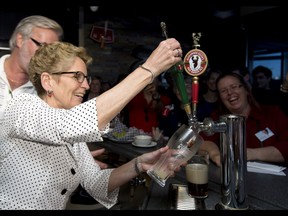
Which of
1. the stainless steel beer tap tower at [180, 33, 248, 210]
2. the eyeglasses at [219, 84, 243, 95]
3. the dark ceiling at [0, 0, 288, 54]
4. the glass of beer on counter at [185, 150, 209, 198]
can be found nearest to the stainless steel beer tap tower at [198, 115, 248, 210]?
the stainless steel beer tap tower at [180, 33, 248, 210]

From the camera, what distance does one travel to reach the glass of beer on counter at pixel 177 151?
0.92 m

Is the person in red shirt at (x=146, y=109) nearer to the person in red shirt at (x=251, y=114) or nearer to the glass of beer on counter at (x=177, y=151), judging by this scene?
the person in red shirt at (x=251, y=114)

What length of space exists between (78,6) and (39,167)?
167 inches

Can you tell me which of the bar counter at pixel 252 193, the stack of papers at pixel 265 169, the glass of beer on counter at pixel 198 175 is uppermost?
the glass of beer on counter at pixel 198 175

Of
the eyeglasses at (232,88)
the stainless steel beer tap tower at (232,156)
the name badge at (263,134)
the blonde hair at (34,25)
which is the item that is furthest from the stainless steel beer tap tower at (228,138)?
the eyeglasses at (232,88)

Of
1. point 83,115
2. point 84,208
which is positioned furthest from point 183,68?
point 84,208

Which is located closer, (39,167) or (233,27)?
(39,167)

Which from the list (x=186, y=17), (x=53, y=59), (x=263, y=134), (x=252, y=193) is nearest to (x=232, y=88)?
(x=263, y=134)

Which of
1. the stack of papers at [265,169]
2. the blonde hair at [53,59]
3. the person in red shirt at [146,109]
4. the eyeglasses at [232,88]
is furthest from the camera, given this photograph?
the person in red shirt at [146,109]

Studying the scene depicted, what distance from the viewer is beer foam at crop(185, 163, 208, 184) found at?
1.10 metres

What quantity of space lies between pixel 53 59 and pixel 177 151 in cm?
55

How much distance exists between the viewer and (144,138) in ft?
6.26

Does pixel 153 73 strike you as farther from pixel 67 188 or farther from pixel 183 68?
pixel 67 188

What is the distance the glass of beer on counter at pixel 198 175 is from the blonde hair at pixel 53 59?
2.01 feet
